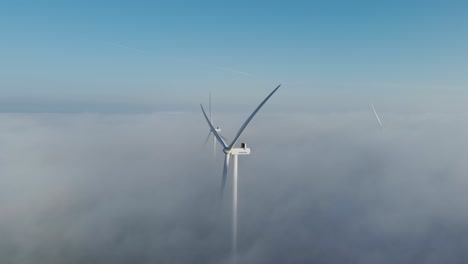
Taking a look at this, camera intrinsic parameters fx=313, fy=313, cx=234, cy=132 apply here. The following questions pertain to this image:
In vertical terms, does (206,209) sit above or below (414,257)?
above

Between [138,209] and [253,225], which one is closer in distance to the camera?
[253,225]

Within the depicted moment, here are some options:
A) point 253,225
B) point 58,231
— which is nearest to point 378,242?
point 253,225

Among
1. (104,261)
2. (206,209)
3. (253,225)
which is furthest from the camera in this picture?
(206,209)

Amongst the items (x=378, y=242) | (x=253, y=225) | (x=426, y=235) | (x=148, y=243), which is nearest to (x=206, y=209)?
(x=253, y=225)

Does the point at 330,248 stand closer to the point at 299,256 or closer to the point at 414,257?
the point at 299,256

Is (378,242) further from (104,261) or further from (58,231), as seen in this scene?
(58,231)

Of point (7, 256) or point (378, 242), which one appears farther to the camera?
point (378, 242)

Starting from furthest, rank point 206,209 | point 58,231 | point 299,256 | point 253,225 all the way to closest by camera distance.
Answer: point 206,209 → point 253,225 → point 58,231 → point 299,256

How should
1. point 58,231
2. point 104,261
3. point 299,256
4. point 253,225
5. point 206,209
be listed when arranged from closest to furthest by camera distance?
point 104,261
point 299,256
point 58,231
point 253,225
point 206,209

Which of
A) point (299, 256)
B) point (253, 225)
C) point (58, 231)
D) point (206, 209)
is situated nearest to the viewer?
point (299, 256)
